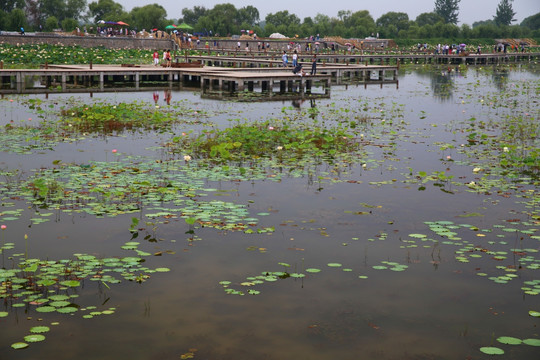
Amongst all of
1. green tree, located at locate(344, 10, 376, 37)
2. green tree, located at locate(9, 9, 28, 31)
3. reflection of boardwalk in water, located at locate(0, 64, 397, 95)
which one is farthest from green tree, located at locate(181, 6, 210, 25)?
reflection of boardwalk in water, located at locate(0, 64, 397, 95)

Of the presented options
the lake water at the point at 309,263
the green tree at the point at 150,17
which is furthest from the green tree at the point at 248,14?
the lake water at the point at 309,263

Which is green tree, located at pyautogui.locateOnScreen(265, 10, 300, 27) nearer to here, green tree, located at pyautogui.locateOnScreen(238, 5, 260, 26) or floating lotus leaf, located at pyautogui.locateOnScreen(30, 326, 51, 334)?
green tree, located at pyautogui.locateOnScreen(238, 5, 260, 26)

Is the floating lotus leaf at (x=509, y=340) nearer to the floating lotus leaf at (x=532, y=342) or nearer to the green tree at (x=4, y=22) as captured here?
the floating lotus leaf at (x=532, y=342)

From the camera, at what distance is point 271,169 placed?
11797mm

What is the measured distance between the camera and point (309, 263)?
23.2 feet

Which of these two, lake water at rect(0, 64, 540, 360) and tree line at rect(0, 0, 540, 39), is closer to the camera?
lake water at rect(0, 64, 540, 360)

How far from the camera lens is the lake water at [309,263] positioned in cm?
533

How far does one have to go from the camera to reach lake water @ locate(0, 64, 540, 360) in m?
5.33

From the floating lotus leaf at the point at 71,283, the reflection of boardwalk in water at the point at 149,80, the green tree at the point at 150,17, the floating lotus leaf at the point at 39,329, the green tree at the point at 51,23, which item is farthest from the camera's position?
the green tree at the point at 150,17

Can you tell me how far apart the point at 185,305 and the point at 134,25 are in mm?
104703

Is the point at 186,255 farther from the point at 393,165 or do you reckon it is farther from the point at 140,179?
the point at 393,165

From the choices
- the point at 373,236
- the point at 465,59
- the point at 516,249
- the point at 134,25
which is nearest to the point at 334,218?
the point at 373,236

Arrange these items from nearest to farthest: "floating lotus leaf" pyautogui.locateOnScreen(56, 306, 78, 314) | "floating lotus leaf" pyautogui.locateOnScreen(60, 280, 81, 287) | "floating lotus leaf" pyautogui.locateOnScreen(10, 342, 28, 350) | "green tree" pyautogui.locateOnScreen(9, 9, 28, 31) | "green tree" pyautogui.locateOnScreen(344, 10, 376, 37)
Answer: "floating lotus leaf" pyautogui.locateOnScreen(10, 342, 28, 350), "floating lotus leaf" pyautogui.locateOnScreen(56, 306, 78, 314), "floating lotus leaf" pyautogui.locateOnScreen(60, 280, 81, 287), "green tree" pyautogui.locateOnScreen(9, 9, 28, 31), "green tree" pyautogui.locateOnScreen(344, 10, 376, 37)

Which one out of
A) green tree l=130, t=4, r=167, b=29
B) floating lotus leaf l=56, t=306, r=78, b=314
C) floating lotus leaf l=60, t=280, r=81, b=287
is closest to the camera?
floating lotus leaf l=56, t=306, r=78, b=314
